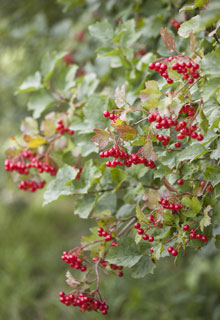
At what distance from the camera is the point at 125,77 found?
125 centimetres

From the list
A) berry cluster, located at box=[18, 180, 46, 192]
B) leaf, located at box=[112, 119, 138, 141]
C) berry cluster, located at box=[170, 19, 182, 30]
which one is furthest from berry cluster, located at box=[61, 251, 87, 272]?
berry cluster, located at box=[170, 19, 182, 30]

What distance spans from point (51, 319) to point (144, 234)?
232cm

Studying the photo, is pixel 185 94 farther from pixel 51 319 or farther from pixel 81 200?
pixel 51 319

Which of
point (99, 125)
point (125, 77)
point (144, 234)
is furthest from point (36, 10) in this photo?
point (144, 234)

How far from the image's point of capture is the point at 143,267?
102 cm

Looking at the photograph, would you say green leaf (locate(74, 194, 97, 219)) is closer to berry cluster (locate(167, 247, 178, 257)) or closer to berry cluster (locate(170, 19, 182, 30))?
berry cluster (locate(167, 247, 178, 257))

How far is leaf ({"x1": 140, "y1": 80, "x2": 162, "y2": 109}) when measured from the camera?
31.5 inches

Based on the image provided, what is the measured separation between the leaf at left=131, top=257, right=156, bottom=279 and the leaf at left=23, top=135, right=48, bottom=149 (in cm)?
49

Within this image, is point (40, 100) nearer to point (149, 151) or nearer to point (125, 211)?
point (125, 211)

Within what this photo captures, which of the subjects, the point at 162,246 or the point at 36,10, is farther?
the point at 36,10

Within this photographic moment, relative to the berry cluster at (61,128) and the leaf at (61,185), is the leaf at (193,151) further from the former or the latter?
the berry cluster at (61,128)

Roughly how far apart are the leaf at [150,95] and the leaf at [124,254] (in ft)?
1.37

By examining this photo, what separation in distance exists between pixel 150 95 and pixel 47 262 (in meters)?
3.53

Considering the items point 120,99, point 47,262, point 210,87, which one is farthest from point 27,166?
point 47,262
